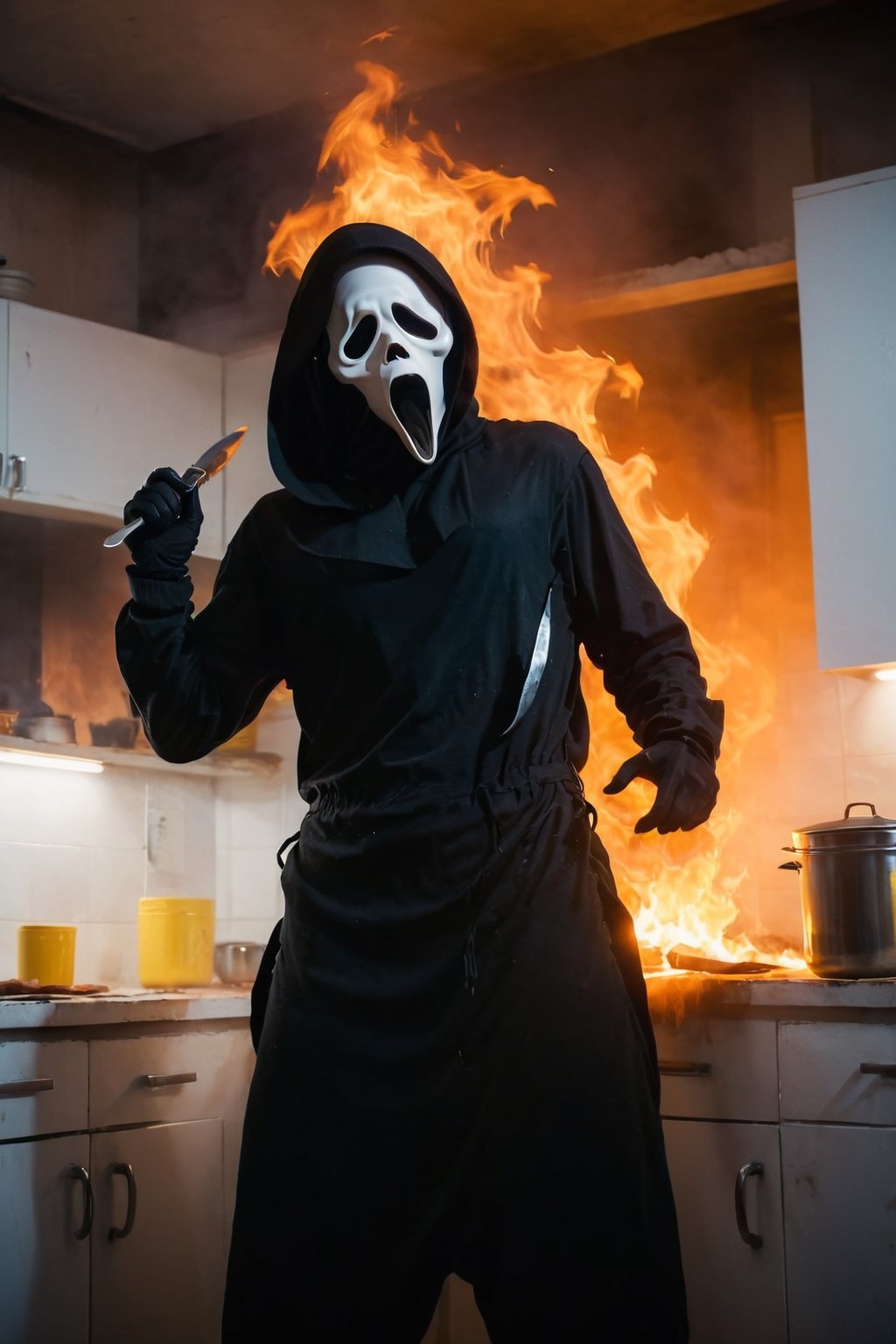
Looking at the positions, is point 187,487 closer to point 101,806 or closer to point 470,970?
point 470,970

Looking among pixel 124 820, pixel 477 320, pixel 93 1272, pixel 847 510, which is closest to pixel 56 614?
pixel 124 820

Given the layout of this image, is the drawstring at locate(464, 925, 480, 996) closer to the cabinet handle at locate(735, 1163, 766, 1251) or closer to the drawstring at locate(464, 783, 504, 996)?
the drawstring at locate(464, 783, 504, 996)

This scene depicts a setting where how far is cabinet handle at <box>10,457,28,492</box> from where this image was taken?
2.80m

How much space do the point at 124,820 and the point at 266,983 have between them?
1593 millimetres

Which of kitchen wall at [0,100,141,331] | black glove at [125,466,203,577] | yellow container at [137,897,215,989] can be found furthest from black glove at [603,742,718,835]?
kitchen wall at [0,100,141,331]

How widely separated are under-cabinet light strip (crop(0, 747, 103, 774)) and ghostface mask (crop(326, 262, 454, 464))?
1.43 metres

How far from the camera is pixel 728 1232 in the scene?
7.08 feet

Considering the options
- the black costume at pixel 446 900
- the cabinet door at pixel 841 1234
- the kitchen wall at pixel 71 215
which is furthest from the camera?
the kitchen wall at pixel 71 215

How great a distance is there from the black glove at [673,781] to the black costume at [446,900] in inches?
1.0

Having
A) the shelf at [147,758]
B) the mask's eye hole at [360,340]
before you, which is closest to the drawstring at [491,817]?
the mask's eye hole at [360,340]

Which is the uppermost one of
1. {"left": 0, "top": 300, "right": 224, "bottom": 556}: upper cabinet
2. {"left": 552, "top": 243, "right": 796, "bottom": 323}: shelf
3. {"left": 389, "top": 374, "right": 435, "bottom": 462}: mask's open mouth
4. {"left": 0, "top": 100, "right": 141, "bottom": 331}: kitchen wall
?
{"left": 0, "top": 100, "right": 141, "bottom": 331}: kitchen wall

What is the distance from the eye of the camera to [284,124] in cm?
348

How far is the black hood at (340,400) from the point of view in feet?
5.57

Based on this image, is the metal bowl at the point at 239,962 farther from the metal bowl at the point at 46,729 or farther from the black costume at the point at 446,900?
the black costume at the point at 446,900
